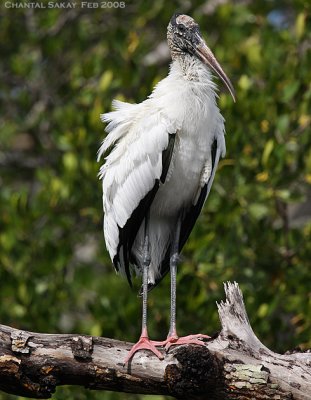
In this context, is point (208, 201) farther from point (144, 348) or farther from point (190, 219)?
point (144, 348)

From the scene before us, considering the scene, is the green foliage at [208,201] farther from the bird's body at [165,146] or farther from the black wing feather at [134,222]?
the bird's body at [165,146]

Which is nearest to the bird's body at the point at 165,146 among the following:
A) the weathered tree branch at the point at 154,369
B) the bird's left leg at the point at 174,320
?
the bird's left leg at the point at 174,320

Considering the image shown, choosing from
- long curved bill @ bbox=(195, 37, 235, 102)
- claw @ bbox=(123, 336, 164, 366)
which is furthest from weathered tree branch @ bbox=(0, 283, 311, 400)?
long curved bill @ bbox=(195, 37, 235, 102)

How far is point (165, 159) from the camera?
5074mm

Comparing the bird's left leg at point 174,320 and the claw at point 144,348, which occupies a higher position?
the bird's left leg at point 174,320

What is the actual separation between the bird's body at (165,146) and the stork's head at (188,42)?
0.07 metres

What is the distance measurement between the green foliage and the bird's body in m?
1.13

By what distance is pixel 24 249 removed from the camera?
7184mm

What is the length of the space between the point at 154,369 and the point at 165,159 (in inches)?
53.6

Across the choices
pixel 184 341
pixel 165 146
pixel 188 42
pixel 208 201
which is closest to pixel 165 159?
pixel 165 146

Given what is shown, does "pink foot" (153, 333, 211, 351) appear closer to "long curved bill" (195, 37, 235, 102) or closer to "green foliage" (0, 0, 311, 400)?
"green foliage" (0, 0, 311, 400)

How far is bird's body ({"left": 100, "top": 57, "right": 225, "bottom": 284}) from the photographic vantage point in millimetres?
5082

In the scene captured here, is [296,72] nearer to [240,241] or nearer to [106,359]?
[240,241]

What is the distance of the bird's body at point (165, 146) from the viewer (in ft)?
16.7
